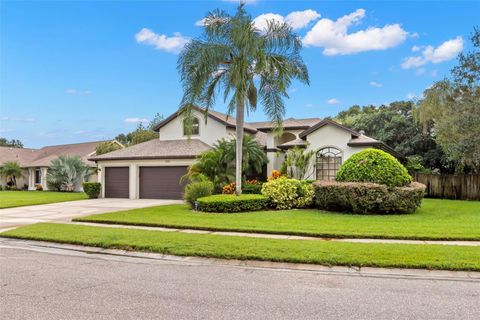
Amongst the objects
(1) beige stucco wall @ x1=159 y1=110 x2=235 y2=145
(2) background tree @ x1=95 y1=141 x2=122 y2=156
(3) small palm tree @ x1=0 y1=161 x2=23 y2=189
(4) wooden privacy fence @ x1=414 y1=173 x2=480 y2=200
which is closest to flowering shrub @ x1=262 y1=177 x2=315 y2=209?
(1) beige stucco wall @ x1=159 y1=110 x2=235 y2=145

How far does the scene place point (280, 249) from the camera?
318 inches

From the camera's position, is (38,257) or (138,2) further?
(138,2)

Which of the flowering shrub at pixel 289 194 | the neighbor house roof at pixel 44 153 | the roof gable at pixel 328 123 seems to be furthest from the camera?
the neighbor house roof at pixel 44 153

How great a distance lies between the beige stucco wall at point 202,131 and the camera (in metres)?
25.2

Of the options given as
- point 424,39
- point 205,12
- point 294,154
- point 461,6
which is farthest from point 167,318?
point 424,39

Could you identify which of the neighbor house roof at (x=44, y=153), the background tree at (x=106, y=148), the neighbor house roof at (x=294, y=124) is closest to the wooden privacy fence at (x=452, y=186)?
the neighbor house roof at (x=294, y=124)

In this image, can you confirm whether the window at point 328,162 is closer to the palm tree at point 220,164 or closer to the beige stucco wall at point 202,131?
the palm tree at point 220,164

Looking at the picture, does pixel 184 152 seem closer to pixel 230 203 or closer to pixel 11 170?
pixel 230 203

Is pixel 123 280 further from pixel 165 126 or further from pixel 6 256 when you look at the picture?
pixel 165 126

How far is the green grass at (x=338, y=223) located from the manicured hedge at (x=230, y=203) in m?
0.83

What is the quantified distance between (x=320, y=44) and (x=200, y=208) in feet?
38.4

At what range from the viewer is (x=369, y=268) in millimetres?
6879

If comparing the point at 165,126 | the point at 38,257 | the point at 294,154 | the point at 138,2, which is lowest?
the point at 38,257

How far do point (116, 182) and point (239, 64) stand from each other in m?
13.8
